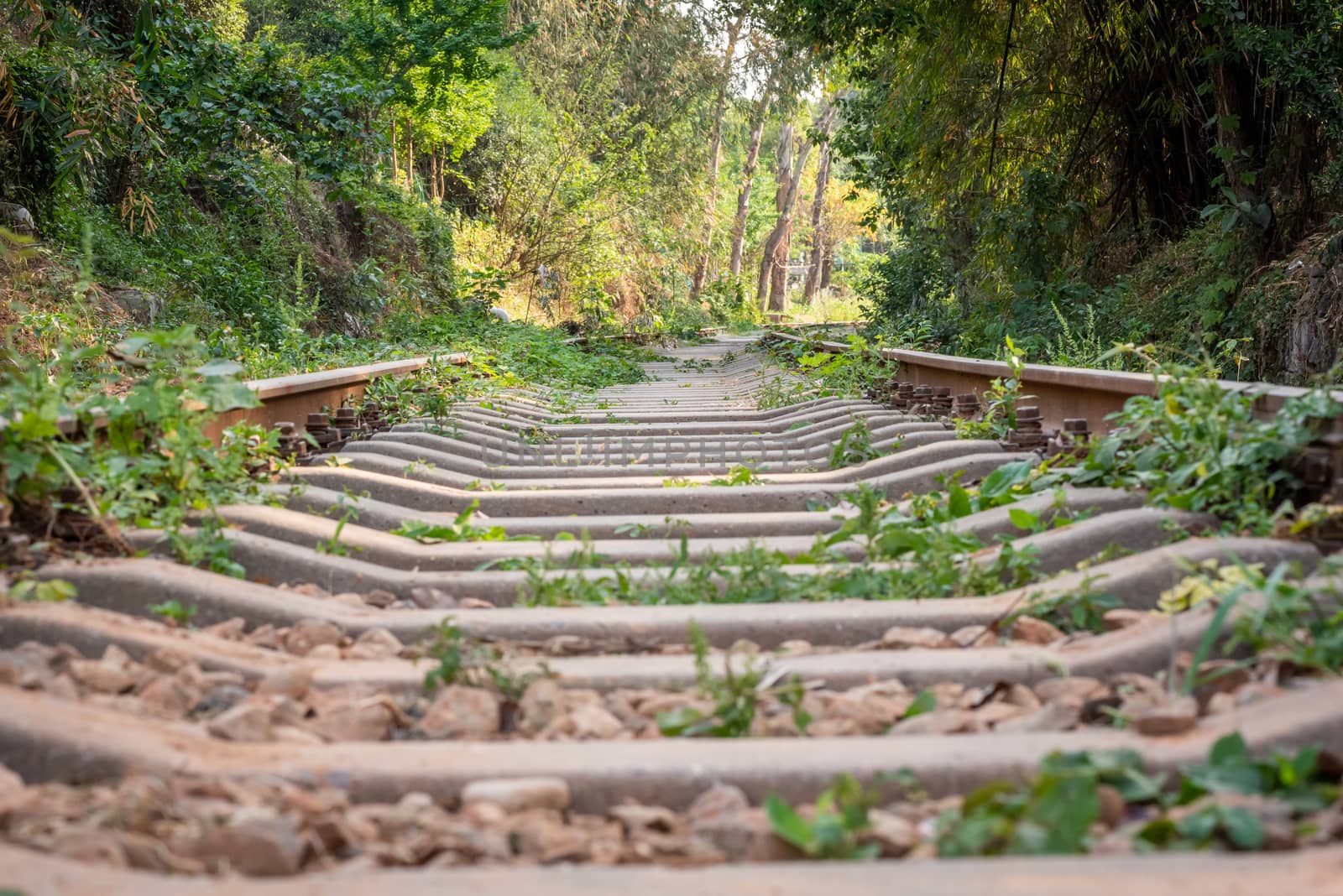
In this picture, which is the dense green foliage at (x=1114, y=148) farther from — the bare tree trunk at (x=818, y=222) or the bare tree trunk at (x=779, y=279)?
the bare tree trunk at (x=779, y=279)

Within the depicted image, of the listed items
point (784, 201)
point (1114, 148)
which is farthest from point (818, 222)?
point (1114, 148)

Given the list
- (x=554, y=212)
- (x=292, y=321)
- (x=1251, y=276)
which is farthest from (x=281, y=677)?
(x=554, y=212)

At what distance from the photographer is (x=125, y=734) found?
1666 millimetres

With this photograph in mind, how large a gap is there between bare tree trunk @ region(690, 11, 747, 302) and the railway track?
2491cm

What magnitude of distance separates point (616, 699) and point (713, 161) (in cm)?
3557

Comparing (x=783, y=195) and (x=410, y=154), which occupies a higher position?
(x=783, y=195)

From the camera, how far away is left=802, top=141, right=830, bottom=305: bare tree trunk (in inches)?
1645

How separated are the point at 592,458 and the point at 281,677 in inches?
127

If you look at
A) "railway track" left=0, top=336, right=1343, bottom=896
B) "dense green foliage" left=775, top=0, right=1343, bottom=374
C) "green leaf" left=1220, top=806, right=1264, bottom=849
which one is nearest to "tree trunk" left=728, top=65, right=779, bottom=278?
"dense green foliage" left=775, top=0, right=1343, bottom=374

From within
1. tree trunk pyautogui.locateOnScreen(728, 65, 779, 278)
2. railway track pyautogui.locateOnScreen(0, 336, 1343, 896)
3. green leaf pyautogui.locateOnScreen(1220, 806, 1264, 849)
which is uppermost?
tree trunk pyautogui.locateOnScreen(728, 65, 779, 278)

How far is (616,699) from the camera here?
1.98 m

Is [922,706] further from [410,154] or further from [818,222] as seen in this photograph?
[818,222]

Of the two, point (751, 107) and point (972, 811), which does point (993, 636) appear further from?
point (751, 107)

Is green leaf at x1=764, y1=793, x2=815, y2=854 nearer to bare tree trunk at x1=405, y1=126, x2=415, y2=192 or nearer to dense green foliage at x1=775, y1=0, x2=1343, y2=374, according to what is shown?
dense green foliage at x1=775, y1=0, x2=1343, y2=374
